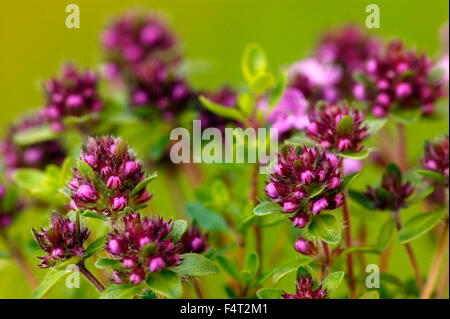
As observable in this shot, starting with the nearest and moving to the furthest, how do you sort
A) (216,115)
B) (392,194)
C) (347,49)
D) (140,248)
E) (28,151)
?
(140,248) < (392,194) < (216,115) < (28,151) < (347,49)

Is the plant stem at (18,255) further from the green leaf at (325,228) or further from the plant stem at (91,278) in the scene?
the green leaf at (325,228)

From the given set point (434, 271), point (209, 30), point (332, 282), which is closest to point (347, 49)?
point (434, 271)

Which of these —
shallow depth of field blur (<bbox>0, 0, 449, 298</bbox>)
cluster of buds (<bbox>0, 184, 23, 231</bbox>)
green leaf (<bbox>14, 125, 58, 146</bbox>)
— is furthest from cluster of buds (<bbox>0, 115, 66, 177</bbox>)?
shallow depth of field blur (<bbox>0, 0, 449, 298</bbox>)

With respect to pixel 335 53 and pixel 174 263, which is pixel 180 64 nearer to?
pixel 335 53

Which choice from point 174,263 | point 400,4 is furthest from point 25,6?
point 174,263

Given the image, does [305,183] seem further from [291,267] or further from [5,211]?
[5,211]

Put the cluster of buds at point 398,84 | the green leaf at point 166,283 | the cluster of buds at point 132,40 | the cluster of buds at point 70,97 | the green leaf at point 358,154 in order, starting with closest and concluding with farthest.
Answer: the green leaf at point 166,283 → the green leaf at point 358,154 → the cluster of buds at point 398,84 → the cluster of buds at point 70,97 → the cluster of buds at point 132,40

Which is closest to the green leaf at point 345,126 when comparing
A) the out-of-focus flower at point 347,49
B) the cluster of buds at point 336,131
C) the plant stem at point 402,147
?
the cluster of buds at point 336,131
